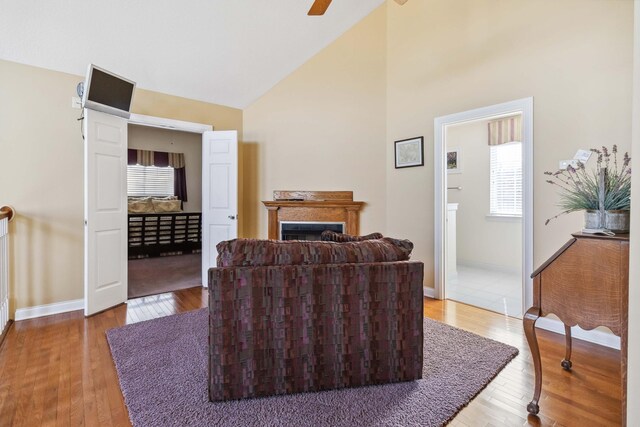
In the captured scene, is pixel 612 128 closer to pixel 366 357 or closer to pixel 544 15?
pixel 544 15

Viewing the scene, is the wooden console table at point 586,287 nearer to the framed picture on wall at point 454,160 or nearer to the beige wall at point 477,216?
the beige wall at point 477,216

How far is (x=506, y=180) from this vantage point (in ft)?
14.6

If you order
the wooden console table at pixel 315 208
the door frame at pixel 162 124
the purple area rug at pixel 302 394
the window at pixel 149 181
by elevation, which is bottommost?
the purple area rug at pixel 302 394

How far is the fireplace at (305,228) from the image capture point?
410 cm

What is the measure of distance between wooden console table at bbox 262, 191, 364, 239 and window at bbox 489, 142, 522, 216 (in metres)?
2.17

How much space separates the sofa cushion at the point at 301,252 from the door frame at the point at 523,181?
63.8 inches

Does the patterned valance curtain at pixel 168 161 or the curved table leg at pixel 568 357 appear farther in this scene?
the patterned valance curtain at pixel 168 161

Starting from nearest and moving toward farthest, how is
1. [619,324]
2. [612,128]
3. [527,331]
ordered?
[619,324], [527,331], [612,128]

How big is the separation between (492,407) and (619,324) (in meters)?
0.73

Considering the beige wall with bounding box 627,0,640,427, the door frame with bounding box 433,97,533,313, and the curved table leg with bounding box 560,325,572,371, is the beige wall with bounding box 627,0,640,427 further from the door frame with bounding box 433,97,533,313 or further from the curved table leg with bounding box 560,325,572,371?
the door frame with bounding box 433,97,533,313

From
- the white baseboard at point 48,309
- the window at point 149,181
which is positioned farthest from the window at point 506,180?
the window at point 149,181

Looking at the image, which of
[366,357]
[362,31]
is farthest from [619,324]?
[362,31]

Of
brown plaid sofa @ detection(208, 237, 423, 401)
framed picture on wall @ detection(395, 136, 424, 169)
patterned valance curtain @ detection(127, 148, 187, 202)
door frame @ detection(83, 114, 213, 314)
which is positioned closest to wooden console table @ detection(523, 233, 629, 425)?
brown plaid sofa @ detection(208, 237, 423, 401)

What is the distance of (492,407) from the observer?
5.32ft
